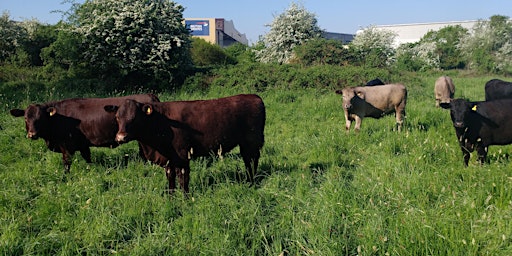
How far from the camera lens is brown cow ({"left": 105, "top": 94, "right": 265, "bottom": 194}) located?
4.84 meters

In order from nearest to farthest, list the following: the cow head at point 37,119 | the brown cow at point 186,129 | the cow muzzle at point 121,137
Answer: the cow muzzle at point 121,137 → the brown cow at point 186,129 → the cow head at point 37,119

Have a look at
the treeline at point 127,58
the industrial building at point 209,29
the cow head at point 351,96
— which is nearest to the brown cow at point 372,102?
the cow head at point 351,96

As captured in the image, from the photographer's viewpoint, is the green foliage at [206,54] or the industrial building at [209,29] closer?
the green foliage at [206,54]

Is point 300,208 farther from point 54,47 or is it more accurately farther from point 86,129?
point 54,47

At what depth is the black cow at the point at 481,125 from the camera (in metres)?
5.73

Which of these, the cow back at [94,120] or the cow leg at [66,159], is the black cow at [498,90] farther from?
the cow leg at [66,159]

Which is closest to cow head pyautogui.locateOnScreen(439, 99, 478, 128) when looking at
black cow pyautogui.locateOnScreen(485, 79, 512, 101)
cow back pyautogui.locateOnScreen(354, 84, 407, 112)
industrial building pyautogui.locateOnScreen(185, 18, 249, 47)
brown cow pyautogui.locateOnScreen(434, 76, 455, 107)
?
cow back pyautogui.locateOnScreen(354, 84, 407, 112)

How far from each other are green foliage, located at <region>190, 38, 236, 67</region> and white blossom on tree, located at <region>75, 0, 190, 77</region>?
35.4 ft

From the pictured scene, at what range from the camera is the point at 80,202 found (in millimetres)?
4242

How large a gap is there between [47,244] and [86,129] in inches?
132

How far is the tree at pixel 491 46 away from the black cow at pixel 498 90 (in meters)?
23.9

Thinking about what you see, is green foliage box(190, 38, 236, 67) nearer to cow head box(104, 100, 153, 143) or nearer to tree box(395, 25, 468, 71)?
tree box(395, 25, 468, 71)

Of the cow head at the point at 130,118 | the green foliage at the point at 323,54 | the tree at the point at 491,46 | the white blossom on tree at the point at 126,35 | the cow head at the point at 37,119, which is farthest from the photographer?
the tree at the point at 491,46

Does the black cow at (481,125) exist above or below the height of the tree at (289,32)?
below
